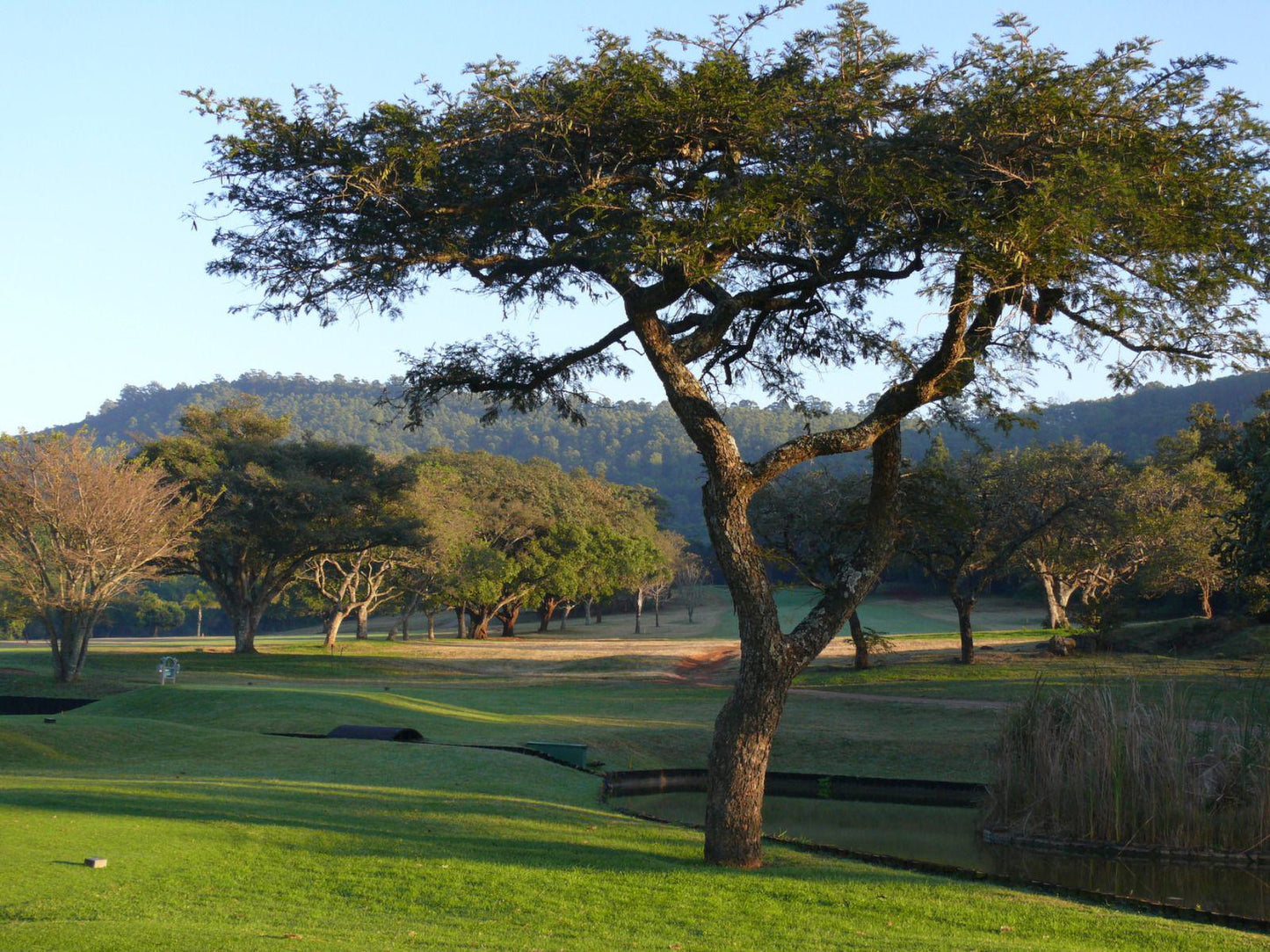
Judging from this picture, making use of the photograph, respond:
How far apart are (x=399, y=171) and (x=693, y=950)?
7.17 m

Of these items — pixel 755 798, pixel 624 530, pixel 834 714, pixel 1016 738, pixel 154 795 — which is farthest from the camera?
pixel 624 530

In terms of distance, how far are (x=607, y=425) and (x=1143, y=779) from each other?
138645 millimetres

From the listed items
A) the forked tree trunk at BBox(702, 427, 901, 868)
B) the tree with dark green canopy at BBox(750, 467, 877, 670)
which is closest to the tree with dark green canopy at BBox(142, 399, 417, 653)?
the tree with dark green canopy at BBox(750, 467, 877, 670)

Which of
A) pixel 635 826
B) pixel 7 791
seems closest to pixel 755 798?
pixel 635 826

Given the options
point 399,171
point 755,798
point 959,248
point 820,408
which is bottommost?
point 755,798

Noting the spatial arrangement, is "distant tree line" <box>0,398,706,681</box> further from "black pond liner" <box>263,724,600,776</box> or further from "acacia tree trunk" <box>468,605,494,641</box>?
"black pond liner" <box>263,724,600,776</box>

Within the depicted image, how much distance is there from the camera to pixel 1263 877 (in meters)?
10.3

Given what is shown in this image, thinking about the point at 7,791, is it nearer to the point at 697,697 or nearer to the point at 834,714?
the point at 834,714

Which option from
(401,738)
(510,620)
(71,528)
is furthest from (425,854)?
(510,620)

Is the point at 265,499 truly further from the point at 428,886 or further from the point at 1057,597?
the point at 1057,597

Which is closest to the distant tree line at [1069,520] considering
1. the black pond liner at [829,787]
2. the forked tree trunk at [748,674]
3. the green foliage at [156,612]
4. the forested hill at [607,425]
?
the forked tree trunk at [748,674]

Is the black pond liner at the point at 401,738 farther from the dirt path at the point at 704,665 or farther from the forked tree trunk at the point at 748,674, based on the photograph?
the dirt path at the point at 704,665

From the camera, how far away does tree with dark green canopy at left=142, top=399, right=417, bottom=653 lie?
39.1 m

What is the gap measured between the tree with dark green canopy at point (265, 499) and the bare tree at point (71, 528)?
5734mm
